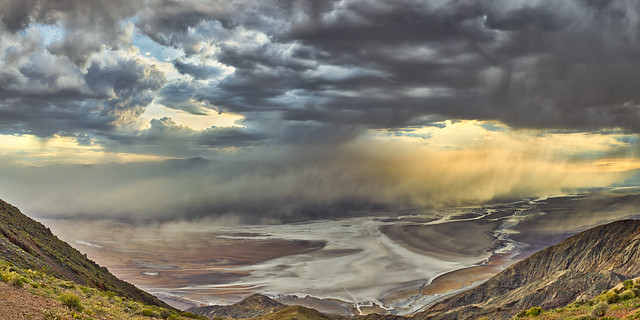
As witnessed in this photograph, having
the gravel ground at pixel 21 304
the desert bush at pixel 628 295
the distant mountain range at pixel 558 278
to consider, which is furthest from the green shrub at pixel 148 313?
the distant mountain range at pixel 558 278

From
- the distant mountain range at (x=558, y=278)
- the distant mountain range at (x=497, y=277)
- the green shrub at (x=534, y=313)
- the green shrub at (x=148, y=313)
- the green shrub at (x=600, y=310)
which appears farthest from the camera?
the distant mountain range at (x=558, y=278)

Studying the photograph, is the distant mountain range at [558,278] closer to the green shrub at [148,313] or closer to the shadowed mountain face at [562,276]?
the shadowed mountain face at [562,276]

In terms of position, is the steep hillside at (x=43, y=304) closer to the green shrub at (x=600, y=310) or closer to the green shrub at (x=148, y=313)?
the green shrub at (x=148, y=313)

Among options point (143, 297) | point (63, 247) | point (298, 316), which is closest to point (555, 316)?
point (298, 316)

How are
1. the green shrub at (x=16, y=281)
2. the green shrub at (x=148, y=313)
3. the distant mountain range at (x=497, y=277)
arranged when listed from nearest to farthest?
the green shrub at (x=16, y=281)
the green shrub at (x=148, y=313)
the distant mountain range at (x=497, y=277)

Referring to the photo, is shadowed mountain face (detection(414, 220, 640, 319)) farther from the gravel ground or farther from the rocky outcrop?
the gravel ground

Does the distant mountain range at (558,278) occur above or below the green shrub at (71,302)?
below

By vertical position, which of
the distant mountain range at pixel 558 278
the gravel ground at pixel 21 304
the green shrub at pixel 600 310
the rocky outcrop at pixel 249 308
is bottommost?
the rocky outcrop at pixel 249 308

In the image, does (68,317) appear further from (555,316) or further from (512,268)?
(512,268)

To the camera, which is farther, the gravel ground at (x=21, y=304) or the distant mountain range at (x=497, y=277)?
the distant mountain range at (x=497, y=277)
